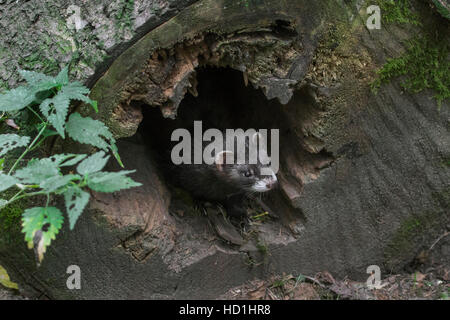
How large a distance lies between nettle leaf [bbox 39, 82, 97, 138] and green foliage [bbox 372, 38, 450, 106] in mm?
1840

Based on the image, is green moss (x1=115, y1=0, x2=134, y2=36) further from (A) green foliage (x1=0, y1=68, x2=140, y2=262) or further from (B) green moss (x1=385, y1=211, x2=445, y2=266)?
(B) green moss (x1=385, y1=211, x2=445, y2=266)

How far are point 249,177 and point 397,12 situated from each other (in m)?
1.84

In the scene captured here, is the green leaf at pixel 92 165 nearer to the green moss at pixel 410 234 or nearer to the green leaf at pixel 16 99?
the green leaf at pixel 16 99

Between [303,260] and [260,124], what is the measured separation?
1.30 meters

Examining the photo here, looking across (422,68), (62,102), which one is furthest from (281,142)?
(62,102)

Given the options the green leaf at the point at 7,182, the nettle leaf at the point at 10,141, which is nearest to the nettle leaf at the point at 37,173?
the green leaf at the point at 7,182

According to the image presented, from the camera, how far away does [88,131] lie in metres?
2.53

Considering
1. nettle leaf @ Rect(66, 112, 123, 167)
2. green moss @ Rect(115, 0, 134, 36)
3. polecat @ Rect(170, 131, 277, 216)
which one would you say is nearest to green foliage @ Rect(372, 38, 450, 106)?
polecat @ Rect(170, 131, 277, 216)

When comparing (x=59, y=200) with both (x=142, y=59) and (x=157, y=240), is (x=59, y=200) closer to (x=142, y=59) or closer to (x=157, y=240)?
(x=157, y=240)

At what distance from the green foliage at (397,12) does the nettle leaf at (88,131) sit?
186 centimetres

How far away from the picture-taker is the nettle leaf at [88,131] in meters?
2.51

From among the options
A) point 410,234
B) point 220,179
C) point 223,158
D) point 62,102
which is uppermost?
point 223,158

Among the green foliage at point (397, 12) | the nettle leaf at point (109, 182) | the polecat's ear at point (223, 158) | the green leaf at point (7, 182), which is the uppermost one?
the green foliage at point (397, 12)

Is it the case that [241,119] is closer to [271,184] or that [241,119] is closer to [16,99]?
[271,184]
